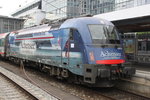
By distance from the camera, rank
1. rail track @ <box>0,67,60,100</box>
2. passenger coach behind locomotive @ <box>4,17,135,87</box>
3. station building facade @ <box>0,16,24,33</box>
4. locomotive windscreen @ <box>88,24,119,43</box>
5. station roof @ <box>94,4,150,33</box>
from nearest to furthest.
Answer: rail track @ <box>0,67,60,100</box> < passenger coach behind locomotive @ <box>4,17,135,87</box> < locomotive windscreen @ <box>88,24,119,43</box> < station roof @ <box>94,4,150,33</box> < station building facade @ <box>0,16,24,33</box>

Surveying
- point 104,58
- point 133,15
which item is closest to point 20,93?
point 104,58

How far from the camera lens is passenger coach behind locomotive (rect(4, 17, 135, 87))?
825 centimetres

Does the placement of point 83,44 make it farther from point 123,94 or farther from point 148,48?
point 148,48

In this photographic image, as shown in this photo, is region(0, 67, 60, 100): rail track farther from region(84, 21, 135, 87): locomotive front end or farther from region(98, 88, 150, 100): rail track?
region(98, 88, 150, 100): rail track

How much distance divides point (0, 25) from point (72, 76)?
148ft

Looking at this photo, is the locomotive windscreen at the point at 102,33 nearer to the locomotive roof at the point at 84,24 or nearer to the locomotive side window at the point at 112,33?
the locomotive side window at the point at 112,33

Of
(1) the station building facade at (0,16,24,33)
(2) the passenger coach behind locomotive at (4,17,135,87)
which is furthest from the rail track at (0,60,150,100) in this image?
(1) the station building facade at (0,16,24,33)

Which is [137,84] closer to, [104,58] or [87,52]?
[104,58]

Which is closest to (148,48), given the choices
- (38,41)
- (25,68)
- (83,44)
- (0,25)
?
(25,68)

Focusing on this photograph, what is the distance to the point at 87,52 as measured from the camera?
27.3 ft

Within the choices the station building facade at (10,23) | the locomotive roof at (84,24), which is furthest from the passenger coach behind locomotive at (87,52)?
the station building facade at (10,23)

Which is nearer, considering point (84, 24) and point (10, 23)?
point (84, 24)

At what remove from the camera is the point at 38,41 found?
12508 mm

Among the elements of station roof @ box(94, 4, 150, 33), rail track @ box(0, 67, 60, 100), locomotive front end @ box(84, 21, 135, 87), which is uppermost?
station roof @ box(94, 4, 150, 33)
